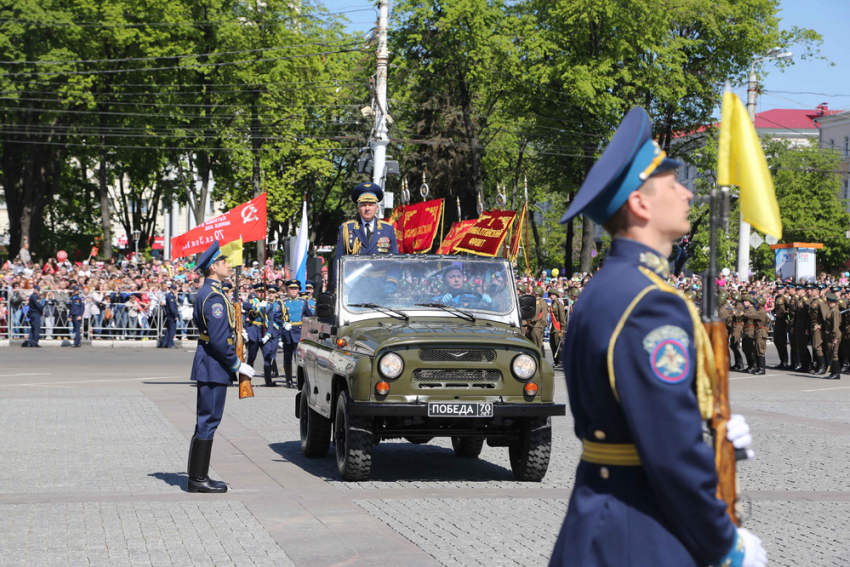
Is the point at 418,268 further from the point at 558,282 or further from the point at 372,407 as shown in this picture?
the point at 558,282

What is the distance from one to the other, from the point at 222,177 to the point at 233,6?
8116mm

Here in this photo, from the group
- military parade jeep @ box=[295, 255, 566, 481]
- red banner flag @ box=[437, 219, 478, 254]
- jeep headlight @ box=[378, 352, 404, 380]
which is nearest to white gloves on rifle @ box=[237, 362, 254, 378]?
military parade jeep @ box=[295, 255, 566, 481]

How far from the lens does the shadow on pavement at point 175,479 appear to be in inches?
363

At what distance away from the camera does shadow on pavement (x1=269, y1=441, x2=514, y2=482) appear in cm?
999

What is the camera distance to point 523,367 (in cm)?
940


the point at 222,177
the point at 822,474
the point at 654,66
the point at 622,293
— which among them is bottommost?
the point at 822,474

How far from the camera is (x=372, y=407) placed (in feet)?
29.7

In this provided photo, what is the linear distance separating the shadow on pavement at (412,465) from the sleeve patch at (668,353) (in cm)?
738

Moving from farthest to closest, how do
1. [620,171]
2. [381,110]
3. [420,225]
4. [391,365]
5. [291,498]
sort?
1. [381,110]
2. [420,225]
3. [391,365]
4. [291,498]
5. [620,171]

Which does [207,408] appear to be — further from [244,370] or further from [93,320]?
[93,320]

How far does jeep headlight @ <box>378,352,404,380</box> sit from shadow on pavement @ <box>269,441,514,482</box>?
3.88 ft

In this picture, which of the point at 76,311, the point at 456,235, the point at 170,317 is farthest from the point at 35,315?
the point at 456,235

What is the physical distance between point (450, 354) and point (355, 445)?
1.13m

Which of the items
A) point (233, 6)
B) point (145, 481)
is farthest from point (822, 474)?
point (233, 6)
